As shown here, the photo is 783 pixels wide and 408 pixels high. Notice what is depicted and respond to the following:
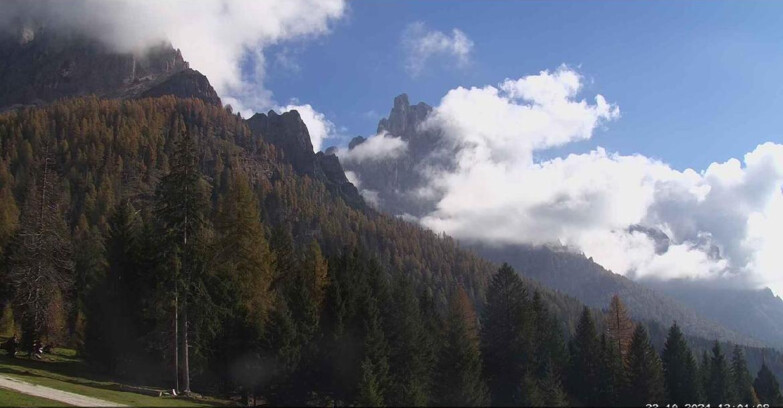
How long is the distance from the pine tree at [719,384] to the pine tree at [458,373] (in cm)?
3551

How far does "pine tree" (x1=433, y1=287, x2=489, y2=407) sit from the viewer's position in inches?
1724

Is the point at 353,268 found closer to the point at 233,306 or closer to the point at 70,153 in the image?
the point at 233,306

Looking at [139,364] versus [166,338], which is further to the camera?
[139,364]

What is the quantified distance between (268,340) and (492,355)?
78.2 feet

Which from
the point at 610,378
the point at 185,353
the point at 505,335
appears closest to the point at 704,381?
the point at 610,378

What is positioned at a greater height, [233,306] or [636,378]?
[233,306]

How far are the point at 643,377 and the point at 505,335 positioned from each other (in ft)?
45.6

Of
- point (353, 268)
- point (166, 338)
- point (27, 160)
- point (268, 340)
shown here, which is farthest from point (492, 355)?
point (27, 160)

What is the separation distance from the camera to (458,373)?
45656 millimetres

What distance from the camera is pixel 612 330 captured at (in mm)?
68188

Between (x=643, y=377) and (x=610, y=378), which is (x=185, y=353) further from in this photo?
(x=643, y=377)

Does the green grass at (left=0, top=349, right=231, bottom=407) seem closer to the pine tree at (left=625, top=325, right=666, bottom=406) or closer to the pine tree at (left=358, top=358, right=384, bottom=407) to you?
the pine tree at (left=358, top=358, right=384, bottom=407)

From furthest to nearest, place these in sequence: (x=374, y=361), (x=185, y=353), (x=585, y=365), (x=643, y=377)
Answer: (x=585, y=365), (x=643, y=377), (x=374, y=361), (x=185, y=353)

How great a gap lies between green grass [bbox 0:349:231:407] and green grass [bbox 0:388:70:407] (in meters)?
0.52
